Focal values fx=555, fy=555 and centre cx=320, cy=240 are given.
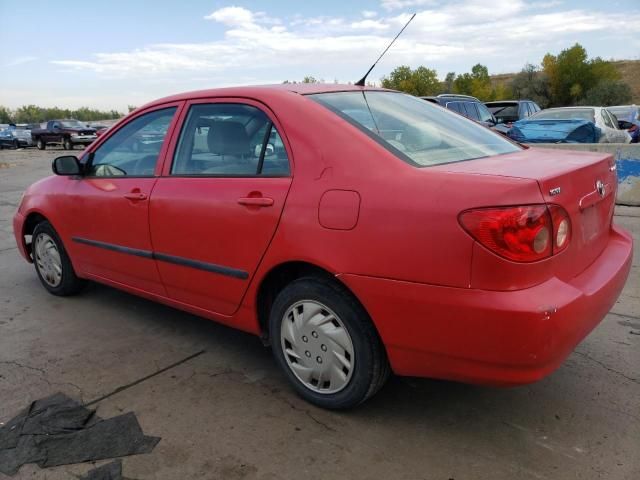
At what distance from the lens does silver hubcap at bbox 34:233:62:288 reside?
14.7ft

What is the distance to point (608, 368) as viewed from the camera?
310 cm

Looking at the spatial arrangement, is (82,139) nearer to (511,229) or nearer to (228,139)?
(228,139)

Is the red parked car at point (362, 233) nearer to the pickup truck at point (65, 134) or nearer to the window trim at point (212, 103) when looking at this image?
the window trim at point (212, 103)

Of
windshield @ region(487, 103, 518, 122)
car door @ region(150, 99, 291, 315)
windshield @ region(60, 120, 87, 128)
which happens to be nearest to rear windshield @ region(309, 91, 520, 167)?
car door @ region(150, 99, 291, 315)


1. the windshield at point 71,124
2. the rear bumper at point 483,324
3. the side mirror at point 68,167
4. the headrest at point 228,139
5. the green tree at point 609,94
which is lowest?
the rear bumper at point 483,324

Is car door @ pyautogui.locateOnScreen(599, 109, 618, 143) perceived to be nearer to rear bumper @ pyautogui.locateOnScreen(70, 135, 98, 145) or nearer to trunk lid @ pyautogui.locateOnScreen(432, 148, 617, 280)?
trunk lid @ pyautogui.locateOnScreen(432, 148, 617, 280)

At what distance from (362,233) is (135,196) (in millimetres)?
1751

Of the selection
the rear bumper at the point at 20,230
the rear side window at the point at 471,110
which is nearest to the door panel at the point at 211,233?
the rear bumper at the point at 20,230

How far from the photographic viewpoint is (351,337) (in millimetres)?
2525

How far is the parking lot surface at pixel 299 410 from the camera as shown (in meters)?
2.32

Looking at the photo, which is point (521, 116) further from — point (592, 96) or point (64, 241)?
point (592, 96)

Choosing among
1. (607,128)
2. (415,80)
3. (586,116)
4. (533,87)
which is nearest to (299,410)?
(607,128)

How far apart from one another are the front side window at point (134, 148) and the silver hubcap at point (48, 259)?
0.90 m

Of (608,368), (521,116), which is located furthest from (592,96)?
(608,368)
